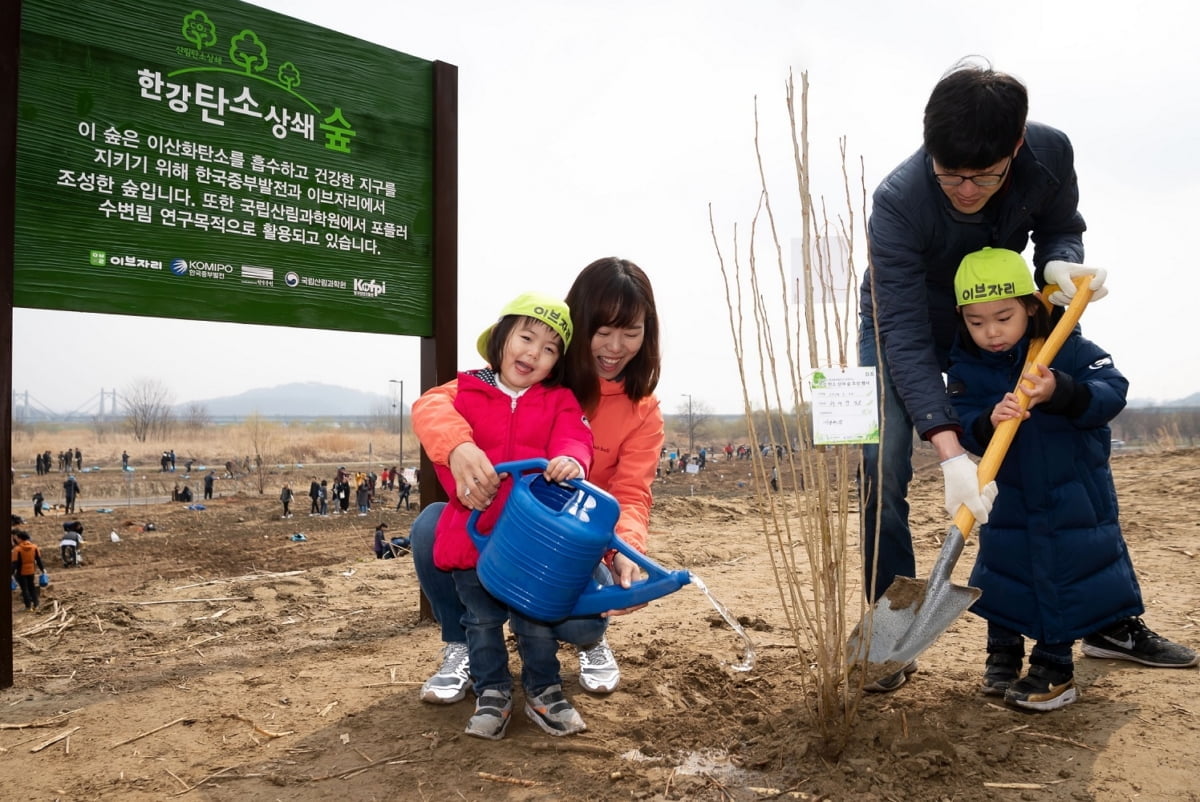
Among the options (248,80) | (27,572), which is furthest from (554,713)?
(27,572)

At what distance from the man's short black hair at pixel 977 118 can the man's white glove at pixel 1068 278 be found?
0.48 metres

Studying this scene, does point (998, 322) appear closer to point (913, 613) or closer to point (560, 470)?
point (913, 613)

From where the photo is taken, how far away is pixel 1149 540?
17.1ft

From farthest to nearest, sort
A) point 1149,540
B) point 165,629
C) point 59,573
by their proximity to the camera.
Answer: point 59,573 → point 1149,540 → point 165,629

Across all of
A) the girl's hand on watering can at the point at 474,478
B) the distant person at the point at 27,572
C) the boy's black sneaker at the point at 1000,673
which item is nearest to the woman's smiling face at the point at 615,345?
the girl's hand on watering can at the point at 474,478

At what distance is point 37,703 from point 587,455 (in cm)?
206

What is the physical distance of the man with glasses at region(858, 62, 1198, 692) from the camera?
6.84 ft

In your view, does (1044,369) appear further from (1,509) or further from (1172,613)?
(1,509)

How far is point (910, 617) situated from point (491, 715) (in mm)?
1171

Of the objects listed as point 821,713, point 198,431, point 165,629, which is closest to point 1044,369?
point 821,713

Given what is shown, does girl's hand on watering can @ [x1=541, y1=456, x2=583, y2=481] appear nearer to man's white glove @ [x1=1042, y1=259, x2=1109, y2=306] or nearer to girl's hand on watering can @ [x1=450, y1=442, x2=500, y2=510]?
girl's hand on watering can @ [x1=450, y1=442, x2=500, y2=510]

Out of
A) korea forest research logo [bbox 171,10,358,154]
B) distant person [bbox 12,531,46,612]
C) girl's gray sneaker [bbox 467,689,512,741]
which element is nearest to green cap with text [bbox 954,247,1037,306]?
girl's gray sneaker [bbox 467,689,512,741]

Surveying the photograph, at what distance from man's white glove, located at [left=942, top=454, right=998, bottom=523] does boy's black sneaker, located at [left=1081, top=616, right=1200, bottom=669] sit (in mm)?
837

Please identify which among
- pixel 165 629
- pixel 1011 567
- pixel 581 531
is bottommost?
pixel 165 629
